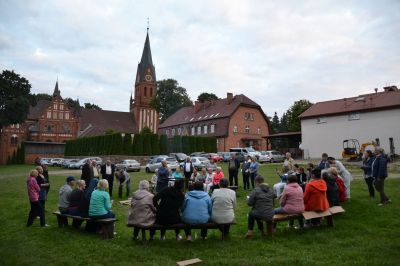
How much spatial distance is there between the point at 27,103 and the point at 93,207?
56.5 meters

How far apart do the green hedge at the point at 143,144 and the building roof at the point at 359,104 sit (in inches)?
592

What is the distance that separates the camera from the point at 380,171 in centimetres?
→ 1141

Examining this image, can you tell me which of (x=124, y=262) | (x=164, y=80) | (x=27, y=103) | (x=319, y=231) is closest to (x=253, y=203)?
(x=319, y=231)

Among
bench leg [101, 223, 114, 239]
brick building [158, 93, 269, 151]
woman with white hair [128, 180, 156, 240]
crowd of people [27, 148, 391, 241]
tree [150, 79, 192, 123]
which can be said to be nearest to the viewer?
woman with white hair [128, 180, 156, 240]

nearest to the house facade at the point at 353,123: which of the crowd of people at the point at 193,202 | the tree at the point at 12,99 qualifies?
the crowd of people at the point at 193,202

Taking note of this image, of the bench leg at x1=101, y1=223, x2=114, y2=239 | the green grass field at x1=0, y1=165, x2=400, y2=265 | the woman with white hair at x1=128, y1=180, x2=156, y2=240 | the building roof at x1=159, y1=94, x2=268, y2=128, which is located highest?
the building roof at x1=159, y1=94, x2=268, y2=128

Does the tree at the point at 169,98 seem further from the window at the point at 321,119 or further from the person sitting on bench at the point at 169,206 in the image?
the person sitting on bench at the point at 169,206

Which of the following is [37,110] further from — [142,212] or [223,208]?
[223,208]

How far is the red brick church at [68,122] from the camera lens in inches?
2822

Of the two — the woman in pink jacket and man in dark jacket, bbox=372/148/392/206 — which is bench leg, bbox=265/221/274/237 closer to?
the woman in pink jacket

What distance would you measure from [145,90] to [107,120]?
1166 cm

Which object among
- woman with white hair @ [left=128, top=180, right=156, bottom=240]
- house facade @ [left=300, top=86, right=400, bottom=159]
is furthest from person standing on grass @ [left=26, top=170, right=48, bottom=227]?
house facade @ [left=300, top=86, right=400, bottom=159]

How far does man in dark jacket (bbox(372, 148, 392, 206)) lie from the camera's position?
1138 cm

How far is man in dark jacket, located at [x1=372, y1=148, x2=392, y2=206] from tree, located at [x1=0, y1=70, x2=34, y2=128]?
57674mm
